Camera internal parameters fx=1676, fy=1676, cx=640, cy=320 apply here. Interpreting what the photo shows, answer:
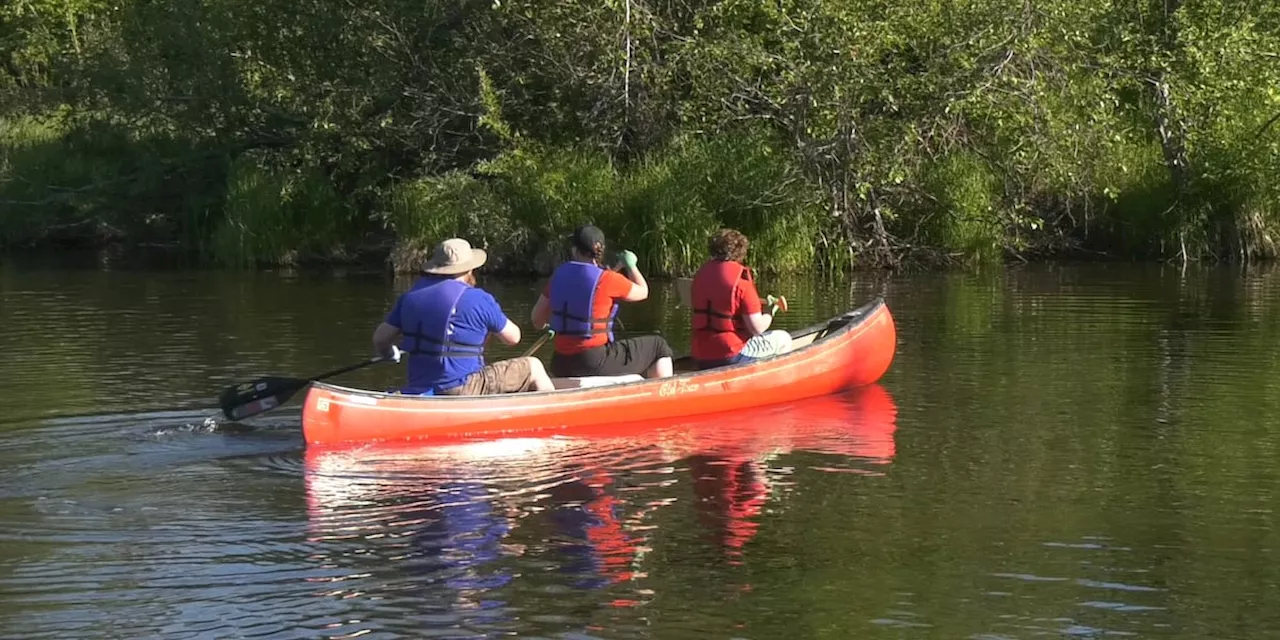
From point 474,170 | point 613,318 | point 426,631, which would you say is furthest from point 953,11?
point 426,631

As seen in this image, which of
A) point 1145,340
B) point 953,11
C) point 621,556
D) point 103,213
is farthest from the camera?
point 103,213

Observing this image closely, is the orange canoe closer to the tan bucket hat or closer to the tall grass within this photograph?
the tan bucket hat

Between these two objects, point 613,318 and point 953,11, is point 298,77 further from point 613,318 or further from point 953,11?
point 613,318

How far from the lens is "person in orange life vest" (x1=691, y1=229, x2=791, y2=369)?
11.8 m

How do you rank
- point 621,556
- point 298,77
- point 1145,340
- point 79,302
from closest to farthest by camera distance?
point 621,556, point 1145,340, point 79,302, point 298,77

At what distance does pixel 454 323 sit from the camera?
10297 millimetres

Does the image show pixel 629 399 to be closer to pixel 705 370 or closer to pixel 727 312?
pixel 705 370

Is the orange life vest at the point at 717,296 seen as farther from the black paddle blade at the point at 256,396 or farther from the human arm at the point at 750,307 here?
the black paddle blade at the point at 256,396

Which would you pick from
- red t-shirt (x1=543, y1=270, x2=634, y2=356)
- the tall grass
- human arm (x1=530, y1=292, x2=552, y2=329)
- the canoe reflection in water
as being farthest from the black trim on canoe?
the tall grass

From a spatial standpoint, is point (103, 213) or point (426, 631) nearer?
point (426, 631)

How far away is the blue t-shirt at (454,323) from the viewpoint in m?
10.2

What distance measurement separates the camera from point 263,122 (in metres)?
28.0

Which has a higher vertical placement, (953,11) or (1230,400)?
(953,11)

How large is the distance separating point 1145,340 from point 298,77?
1558cm
